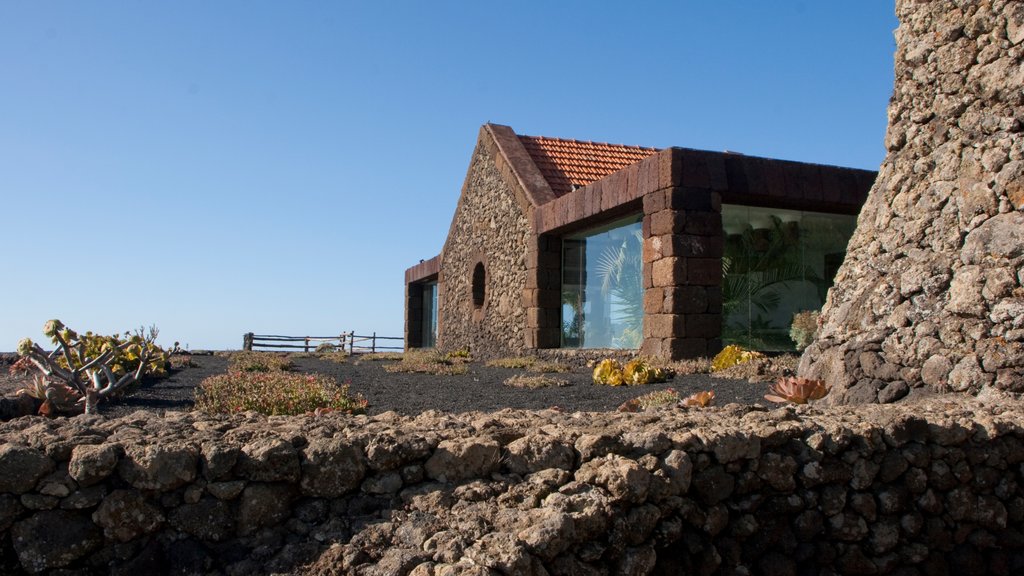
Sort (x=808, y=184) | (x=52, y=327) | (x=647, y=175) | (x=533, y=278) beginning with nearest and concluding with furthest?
(x=52, y=327) → (x=647, y=175) → (x=808, y=184) → (x=533, y=278)

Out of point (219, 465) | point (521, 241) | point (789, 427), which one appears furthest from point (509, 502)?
point (521, 241)

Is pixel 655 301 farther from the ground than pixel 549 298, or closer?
closer

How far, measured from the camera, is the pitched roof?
49.8 ft

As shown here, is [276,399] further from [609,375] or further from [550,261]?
[550,261]

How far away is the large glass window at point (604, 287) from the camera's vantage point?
12.1 m

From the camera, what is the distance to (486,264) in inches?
648

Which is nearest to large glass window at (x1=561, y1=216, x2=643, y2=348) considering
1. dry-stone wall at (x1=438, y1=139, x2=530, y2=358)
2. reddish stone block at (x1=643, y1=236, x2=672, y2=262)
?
dry-stone wall at (x1=438, y1=139, x2=530, y2=358)

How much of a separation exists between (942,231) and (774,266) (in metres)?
6.31

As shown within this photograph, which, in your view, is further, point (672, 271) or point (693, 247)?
point (693, 247)

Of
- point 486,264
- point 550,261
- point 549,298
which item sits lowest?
point 549,298

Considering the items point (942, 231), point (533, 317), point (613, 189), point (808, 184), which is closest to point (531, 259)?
point (533, 317)

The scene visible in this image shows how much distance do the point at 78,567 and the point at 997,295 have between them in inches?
217

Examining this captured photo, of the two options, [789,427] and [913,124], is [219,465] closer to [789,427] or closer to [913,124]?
[789,427]

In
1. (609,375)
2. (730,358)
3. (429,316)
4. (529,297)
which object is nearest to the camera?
(609,375)
